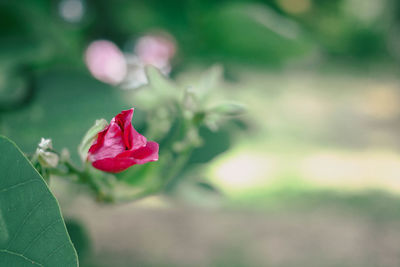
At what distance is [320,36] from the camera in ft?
4.66

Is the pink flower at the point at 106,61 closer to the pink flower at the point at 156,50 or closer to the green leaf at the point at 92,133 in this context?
the pink flower at the point at 156,50

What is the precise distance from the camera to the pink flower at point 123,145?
34 centimetres

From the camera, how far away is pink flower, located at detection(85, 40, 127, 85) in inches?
35.5

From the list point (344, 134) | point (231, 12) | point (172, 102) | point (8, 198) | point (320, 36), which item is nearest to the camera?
point (8, 198)

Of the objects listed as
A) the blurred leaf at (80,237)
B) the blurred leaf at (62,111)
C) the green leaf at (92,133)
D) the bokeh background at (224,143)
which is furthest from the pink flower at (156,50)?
the green leaf at (92,133)

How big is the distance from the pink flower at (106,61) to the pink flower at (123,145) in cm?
56

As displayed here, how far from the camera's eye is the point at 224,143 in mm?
624

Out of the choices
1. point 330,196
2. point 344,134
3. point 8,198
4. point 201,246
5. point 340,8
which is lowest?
point 8,198

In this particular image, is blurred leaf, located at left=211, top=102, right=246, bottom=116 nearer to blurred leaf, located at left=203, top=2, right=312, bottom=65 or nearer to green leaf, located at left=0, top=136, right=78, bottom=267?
green leaf, located at left=0, top=136, right=78, bottom=267

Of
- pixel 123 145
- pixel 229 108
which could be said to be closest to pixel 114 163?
pixel 123 145

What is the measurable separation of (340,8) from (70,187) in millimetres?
1246

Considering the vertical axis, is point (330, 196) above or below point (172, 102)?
above

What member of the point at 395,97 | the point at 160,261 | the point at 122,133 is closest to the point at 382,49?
the point at 395,97

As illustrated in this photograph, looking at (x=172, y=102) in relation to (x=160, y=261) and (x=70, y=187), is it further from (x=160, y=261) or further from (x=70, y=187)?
(x=160, y=261)
